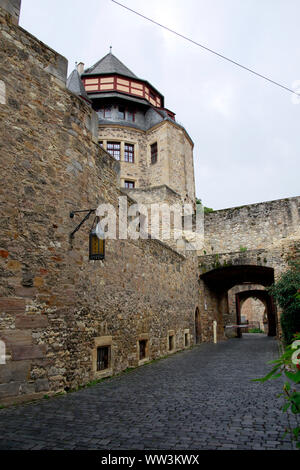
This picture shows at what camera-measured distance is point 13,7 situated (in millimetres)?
5223

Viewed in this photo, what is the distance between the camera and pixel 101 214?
7152mm

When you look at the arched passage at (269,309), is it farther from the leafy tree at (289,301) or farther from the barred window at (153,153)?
the leafy tree at (289,301)

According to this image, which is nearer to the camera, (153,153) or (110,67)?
(153,153)

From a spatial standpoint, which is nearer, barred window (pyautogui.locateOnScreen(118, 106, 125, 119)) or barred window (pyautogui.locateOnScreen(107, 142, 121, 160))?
barred window (pyautogui.locateOnScreen(107, 142, 121, 160))

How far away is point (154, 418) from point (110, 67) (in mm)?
27744

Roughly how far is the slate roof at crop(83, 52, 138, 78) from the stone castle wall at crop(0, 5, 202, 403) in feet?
69.4

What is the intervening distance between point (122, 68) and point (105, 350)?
26599 millimetres

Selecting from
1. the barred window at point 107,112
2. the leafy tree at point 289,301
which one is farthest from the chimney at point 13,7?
the barred window at point 107,112

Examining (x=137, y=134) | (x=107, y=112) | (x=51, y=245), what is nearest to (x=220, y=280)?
(x=137, y=134)

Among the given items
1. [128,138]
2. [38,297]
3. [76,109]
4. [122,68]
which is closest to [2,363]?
[38,297]

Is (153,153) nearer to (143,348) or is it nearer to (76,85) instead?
(76,85)

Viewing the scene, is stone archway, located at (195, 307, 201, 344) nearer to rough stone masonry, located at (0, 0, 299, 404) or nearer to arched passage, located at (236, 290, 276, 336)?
rough stone masonry, located at (0, 0, 299, 404)

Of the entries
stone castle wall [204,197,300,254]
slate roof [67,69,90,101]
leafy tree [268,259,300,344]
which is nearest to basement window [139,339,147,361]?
leafy tree [268,259,300,344]

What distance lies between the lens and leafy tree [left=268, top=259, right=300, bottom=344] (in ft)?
36.3
